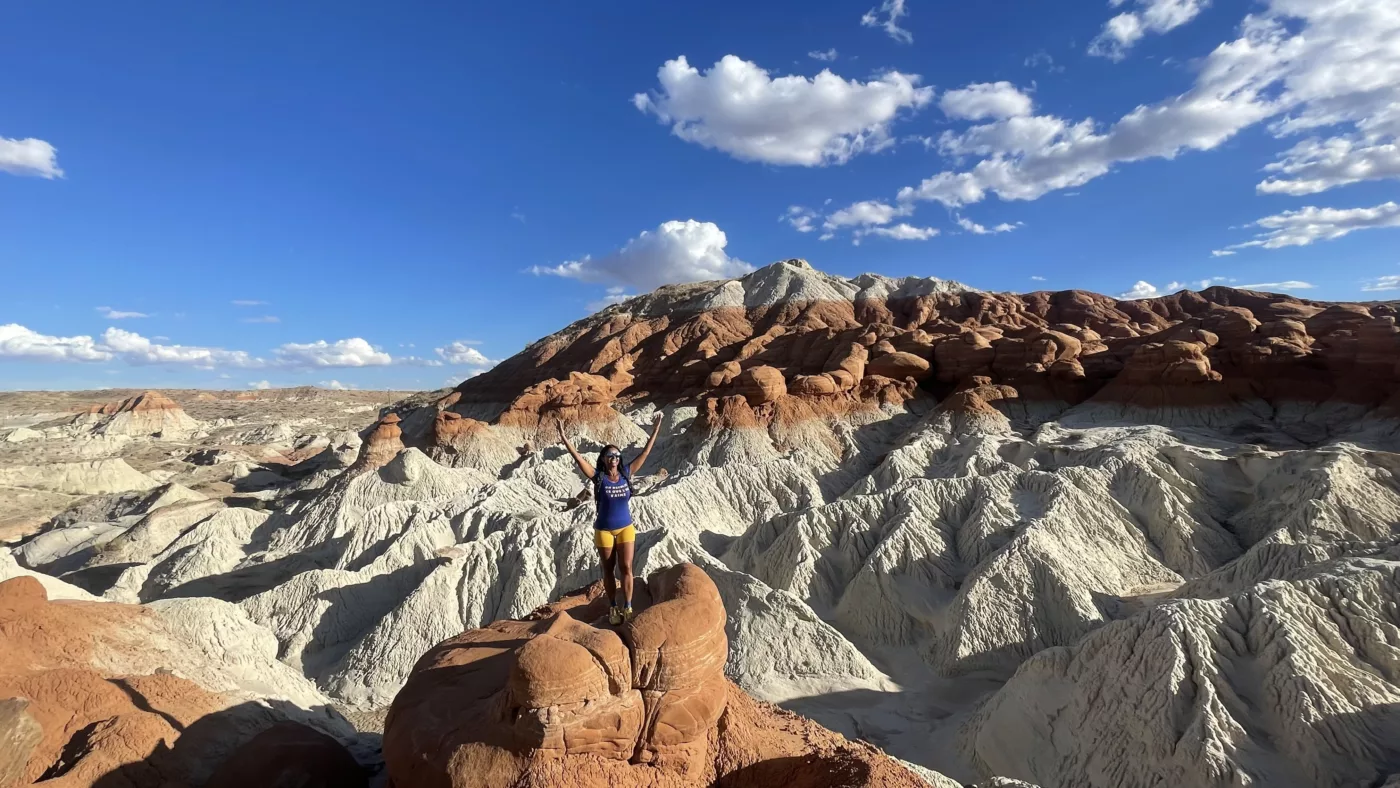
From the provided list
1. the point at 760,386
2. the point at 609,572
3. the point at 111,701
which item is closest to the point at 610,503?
the point at 609,572

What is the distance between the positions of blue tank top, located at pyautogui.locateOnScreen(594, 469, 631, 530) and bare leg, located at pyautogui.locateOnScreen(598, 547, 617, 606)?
0.27 m

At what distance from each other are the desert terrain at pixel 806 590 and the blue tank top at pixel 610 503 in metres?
0.80

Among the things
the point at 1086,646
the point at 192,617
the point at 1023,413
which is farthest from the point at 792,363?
the point at 192,617

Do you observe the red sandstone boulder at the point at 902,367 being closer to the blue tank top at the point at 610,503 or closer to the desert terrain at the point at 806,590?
the desert terrain at the point at 806,590

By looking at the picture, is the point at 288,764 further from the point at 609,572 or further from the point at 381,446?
the point at 381,446

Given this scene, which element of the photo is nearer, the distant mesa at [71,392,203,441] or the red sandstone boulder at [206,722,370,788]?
the red sandstone boulder at [206,722,370,788]

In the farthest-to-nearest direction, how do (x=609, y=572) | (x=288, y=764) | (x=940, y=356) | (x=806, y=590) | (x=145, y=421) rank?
(x=145, y=421), (x=940, y=356), (x=806, y=590), (x=288, y=764), (x=609, y=572)

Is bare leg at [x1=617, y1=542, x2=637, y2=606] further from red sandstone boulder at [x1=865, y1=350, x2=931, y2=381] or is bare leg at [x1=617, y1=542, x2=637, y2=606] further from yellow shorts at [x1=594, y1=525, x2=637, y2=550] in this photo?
red sandstone boulder at [x1=865, y1=350, x2=931, y2=381]

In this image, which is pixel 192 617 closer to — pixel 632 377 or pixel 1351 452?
pixel 1351 452

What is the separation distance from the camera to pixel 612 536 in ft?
23.1

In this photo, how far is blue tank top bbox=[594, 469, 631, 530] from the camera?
698cm

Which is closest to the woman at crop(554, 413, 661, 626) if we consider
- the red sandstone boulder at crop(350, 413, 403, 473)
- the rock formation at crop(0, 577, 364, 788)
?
the rock formation at crop(0, 577, 364, 788)

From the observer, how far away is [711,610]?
6.20 m

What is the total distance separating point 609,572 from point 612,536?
464 mm
